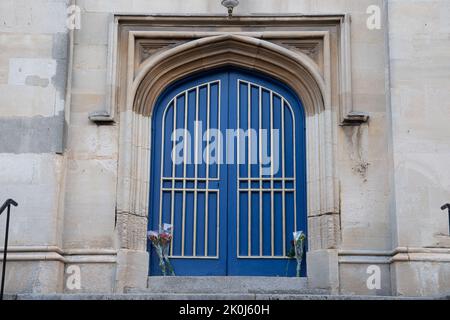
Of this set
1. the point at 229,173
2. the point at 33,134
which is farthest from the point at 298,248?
the point at 33,134

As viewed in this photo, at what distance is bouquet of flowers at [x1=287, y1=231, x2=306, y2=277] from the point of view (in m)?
12.5

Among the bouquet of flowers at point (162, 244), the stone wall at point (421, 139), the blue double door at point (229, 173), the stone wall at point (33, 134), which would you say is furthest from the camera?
the blue double door at point (229, 173)

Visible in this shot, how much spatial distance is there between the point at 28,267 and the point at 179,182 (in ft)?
8.13

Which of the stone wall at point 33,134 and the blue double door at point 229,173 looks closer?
the stone wall at point 33,134

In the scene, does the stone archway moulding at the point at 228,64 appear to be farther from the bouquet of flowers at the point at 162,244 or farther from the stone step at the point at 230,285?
the stone step at the point at 230,285

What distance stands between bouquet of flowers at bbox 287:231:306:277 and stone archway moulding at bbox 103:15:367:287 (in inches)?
4.9

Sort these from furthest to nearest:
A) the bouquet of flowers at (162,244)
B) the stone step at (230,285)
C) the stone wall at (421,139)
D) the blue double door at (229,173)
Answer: the blue double door at (229,173)
the bouquet of flowers at (162,244)
the stone step at (230,285)
the stone wall at (421,139)

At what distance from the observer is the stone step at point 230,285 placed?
11992mm

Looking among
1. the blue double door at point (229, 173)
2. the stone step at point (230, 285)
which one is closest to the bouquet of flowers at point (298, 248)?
the blue double door at point (229, 173)

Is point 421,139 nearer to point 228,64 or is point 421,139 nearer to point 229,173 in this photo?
point 229,173

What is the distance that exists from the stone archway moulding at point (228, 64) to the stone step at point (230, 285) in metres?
0.62

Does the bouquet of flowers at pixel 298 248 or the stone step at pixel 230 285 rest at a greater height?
the bouquet of flowers at pixel 298 248

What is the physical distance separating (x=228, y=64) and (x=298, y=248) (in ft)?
9.64

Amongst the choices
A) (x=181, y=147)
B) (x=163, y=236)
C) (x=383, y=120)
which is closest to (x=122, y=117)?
(x=181, y=147)
